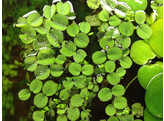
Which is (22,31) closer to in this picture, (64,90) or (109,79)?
(64,90)

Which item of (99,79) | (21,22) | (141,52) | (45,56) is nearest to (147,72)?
(141,52)

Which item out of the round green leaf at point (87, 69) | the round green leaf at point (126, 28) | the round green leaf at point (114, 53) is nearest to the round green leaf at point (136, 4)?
the round green leaf at point (126, 28)

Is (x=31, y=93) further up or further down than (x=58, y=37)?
further down

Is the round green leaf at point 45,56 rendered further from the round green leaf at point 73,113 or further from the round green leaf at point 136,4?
the round green leaf at point 136,4

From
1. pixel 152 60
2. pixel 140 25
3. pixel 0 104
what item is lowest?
pixel 0 104

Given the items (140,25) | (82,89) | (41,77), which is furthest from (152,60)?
(41,77)

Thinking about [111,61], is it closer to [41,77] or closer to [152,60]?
[152,60]

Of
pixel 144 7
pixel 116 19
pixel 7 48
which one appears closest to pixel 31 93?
pixel 7 48
